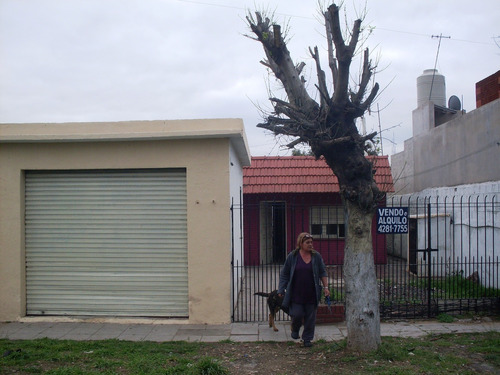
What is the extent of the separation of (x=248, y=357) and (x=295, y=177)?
997cm

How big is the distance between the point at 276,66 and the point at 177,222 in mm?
3505

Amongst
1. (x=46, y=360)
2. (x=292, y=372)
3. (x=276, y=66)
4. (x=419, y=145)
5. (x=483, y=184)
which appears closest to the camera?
(x=292, y=372)

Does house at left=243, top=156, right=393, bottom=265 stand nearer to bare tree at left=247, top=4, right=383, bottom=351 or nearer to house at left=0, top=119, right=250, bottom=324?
house at left=0, top=119, right=250, bottom=324

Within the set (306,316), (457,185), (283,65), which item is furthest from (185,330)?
(457,185)

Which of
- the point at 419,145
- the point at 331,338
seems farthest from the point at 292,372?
the point at 419,145

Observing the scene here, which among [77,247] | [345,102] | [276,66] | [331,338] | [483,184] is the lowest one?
[331,338]

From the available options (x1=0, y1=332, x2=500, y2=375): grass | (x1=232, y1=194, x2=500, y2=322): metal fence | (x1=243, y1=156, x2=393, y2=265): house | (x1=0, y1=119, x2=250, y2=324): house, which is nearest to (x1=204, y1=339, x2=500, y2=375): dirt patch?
(x1=0, y1=332, x2=500, y2=375): grass

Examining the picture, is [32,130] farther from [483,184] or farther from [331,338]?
[483,184]

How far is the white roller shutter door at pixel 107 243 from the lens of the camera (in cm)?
888

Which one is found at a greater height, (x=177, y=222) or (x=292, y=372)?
(x=177, y=222)

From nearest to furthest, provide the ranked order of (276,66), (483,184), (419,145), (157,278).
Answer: (276,66)
(157,278)
(483,184)
(419,145)

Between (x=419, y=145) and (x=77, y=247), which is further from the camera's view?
(x=419, y=145)

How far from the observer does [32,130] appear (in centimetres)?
892

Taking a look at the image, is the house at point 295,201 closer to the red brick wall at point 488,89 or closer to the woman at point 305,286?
the red brick wall at point 488,89
